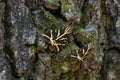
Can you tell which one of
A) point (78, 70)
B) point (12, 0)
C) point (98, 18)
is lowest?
point (78, 70)

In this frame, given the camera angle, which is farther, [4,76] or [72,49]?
[72,49]

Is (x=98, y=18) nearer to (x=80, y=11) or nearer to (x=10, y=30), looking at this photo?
(x=80, y=11)

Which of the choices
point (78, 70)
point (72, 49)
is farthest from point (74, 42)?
point (78, 70)

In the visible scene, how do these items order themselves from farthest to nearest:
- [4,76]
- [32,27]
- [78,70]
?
[78,70], [32,27], [4,76]

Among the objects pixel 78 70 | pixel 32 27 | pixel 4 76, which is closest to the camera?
pixel 4 76

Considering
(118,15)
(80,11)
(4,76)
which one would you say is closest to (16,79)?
(4,76)

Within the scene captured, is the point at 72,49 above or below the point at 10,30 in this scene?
below

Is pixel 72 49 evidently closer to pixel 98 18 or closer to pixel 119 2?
pixel 98 18
